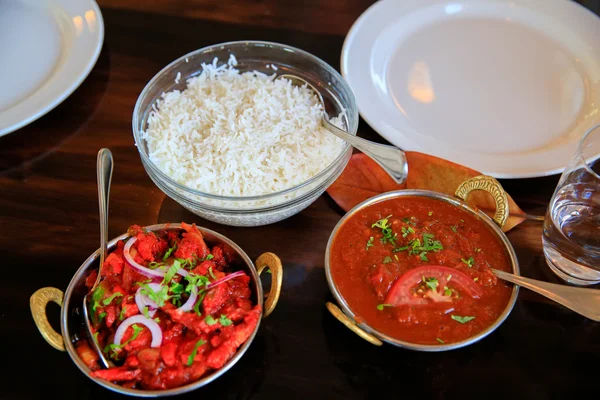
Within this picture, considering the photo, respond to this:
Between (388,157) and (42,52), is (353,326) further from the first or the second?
(42,52)

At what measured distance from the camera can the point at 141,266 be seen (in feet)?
4.93

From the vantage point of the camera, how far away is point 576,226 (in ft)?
5.61

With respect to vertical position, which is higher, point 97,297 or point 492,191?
point 492,191

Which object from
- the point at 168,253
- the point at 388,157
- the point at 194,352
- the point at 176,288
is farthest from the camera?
the point at 388,157

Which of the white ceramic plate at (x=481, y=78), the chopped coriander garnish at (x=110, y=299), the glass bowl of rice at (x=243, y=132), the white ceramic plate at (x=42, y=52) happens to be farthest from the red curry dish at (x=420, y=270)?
the white ceramic plate at (x=42, y=52)

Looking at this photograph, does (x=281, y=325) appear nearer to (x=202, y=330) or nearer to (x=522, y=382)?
(x=202, y=330)

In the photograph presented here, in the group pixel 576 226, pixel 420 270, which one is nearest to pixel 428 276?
pixel 420 270

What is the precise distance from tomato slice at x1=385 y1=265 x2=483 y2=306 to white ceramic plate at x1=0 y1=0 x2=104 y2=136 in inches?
60.2

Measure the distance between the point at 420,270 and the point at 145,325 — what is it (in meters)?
0.78

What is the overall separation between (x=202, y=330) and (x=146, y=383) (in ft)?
0.61

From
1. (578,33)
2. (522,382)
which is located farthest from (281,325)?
(578,33)

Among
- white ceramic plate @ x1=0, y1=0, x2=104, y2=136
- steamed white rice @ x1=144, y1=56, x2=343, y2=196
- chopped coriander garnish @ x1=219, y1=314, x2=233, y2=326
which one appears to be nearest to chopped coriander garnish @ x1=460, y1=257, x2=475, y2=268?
steamed white rice @ x1=144, y1=56, x2=343, y2=196

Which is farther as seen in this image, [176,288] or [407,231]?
[407,231]

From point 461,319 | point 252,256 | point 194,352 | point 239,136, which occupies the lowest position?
point 252,256
